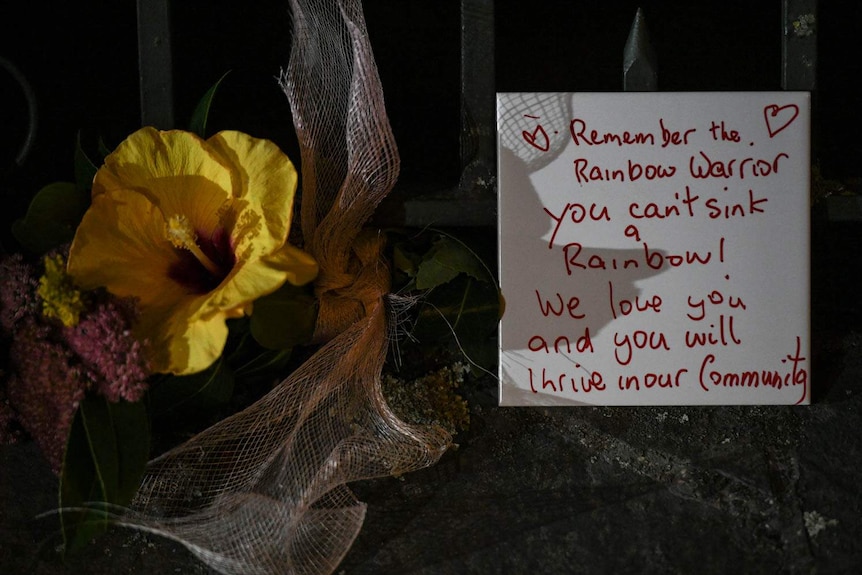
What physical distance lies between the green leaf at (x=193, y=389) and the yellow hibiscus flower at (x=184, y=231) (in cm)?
6

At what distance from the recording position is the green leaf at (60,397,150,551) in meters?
0.63

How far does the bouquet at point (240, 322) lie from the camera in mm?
628

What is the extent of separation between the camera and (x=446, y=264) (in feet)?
2.29

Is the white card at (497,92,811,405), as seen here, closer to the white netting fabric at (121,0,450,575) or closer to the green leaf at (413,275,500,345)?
the green leaf at (413,275,500,345)

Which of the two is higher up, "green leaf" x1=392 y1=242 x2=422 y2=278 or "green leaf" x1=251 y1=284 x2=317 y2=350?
"green leaf" x1=392 y1=242 x2=422 y2=278

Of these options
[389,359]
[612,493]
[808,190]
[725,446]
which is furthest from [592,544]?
[808,190]

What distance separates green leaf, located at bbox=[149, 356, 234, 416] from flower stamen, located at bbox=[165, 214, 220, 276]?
0.30 feet

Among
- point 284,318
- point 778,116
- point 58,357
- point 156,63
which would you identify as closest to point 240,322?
point 284,318

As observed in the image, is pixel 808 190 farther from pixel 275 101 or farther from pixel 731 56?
pixel 275 101

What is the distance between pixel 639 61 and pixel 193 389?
0.55 metres

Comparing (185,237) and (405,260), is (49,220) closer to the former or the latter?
(185,237)

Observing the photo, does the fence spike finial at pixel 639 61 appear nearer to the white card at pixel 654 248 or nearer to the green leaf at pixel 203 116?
the white card at pixel 654 248

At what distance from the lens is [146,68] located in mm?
719

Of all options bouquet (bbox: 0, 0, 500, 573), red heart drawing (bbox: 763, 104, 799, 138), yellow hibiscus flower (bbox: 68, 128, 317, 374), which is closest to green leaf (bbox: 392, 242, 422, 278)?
bouquet (bbox: 0, 0, 500, 573)
